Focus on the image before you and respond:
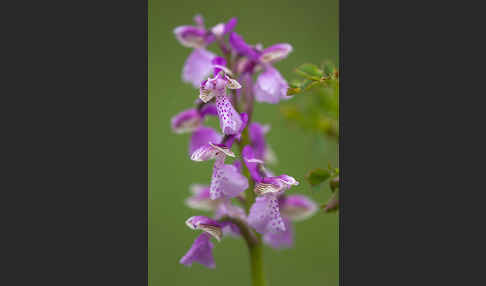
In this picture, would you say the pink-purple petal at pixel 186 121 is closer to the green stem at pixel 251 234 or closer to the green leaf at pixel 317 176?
the green stem at pixel 251 234

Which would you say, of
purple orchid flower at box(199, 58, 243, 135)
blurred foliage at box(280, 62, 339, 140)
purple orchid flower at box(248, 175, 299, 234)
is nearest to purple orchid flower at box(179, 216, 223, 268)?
purple orchid flower at box(248, 175, 299, 234)

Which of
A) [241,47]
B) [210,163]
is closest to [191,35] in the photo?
[241,47]

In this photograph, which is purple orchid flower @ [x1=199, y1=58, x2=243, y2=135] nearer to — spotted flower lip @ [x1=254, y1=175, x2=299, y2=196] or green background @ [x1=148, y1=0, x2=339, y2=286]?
spotted flower lip @ [x1=254, y1=175, x2=299, y2=196]

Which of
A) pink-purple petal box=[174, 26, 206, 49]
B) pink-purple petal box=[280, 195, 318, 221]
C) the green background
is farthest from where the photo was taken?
the green background

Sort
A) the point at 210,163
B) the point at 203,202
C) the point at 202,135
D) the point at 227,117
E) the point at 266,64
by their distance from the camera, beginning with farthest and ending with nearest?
the point at 210,163 < the point at 203,202 < the point at 202,135 < the point at 266,64 < the point at 227,117

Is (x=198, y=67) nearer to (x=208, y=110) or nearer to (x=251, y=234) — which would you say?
(x=208, y=110)

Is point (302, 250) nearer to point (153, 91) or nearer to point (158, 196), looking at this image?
point (158, 196)
